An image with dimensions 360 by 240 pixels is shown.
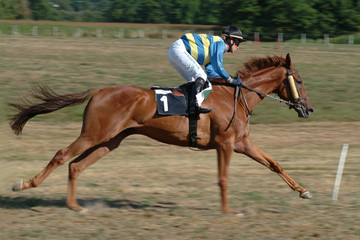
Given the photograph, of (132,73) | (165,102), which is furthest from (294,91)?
(132,73)

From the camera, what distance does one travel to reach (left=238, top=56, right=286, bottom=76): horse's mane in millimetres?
8203

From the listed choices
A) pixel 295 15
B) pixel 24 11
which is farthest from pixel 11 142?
pixel 24 11

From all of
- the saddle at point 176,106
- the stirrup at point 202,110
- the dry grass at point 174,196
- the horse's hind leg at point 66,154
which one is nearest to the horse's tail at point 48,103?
the horse's hind leg at point 66,154

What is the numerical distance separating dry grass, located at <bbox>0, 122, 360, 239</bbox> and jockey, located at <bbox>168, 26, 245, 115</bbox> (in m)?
1.48

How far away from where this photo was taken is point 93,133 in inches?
285

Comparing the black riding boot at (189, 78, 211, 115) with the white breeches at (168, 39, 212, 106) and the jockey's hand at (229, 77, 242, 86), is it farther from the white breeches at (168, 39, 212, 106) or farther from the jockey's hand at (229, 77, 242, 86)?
the jockey's hand at (229, 77, 242, 86)

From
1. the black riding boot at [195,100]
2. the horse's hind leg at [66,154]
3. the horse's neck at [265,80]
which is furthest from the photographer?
the horse's neck at [265,80]

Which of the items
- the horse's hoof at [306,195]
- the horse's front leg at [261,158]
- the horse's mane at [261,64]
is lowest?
the horse's hoof at [306,195]

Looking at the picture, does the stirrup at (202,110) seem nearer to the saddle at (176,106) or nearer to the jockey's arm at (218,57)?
the saddle at (176,106)

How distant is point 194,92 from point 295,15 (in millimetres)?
49541

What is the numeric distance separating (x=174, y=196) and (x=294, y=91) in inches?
89.2

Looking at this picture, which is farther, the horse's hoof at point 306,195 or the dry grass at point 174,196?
the horse's hoof at point 306,195

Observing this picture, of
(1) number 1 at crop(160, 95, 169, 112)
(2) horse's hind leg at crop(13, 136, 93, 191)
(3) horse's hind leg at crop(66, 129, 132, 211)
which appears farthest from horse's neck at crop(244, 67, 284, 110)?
(2) horse's hind leg at crop(13, 136, 93, 191)

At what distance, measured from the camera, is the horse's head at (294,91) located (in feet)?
26.2
